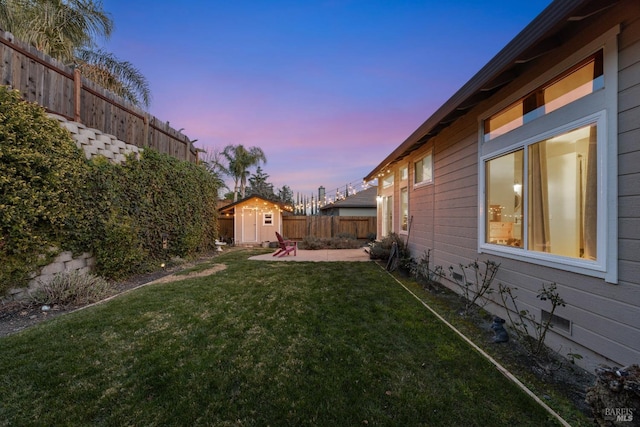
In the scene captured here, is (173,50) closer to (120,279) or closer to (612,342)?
(120,279)

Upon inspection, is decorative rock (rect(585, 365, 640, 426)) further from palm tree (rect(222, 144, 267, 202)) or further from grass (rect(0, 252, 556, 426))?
palm tree (rect(222, 144, 267, 202))

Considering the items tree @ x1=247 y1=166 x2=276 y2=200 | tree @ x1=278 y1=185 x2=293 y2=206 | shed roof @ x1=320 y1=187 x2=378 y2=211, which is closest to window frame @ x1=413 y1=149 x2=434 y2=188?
shed roof @ x1=320 y1=187 x2=378 y2=211

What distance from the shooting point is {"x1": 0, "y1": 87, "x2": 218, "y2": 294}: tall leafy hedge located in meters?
3.51

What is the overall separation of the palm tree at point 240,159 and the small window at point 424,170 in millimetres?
19094

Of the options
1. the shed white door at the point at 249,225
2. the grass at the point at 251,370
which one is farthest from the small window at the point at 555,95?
the shed white door at the point at 249,225

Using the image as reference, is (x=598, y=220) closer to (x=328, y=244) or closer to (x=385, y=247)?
(x=385, y=247)

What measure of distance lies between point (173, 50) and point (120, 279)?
8830 millimetres

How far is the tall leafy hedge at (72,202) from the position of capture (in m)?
3.51

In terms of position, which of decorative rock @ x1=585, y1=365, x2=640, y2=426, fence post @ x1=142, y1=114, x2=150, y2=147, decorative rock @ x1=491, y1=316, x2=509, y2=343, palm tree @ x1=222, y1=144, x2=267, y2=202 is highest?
palm tree @ x1=222, y1=144, x2=267, y2=202

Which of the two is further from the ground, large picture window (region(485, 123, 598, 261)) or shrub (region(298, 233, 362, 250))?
large picture window (region(485, 123, 598, 261))

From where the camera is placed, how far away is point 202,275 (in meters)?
5.95

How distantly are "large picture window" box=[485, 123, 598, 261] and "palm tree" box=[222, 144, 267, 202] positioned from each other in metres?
22.0

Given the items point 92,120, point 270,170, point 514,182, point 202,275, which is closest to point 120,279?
point 202,275

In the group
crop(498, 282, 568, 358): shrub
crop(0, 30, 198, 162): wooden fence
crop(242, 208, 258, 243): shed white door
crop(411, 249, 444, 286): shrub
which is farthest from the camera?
crop(242, 208, 258, 243): shed white door
